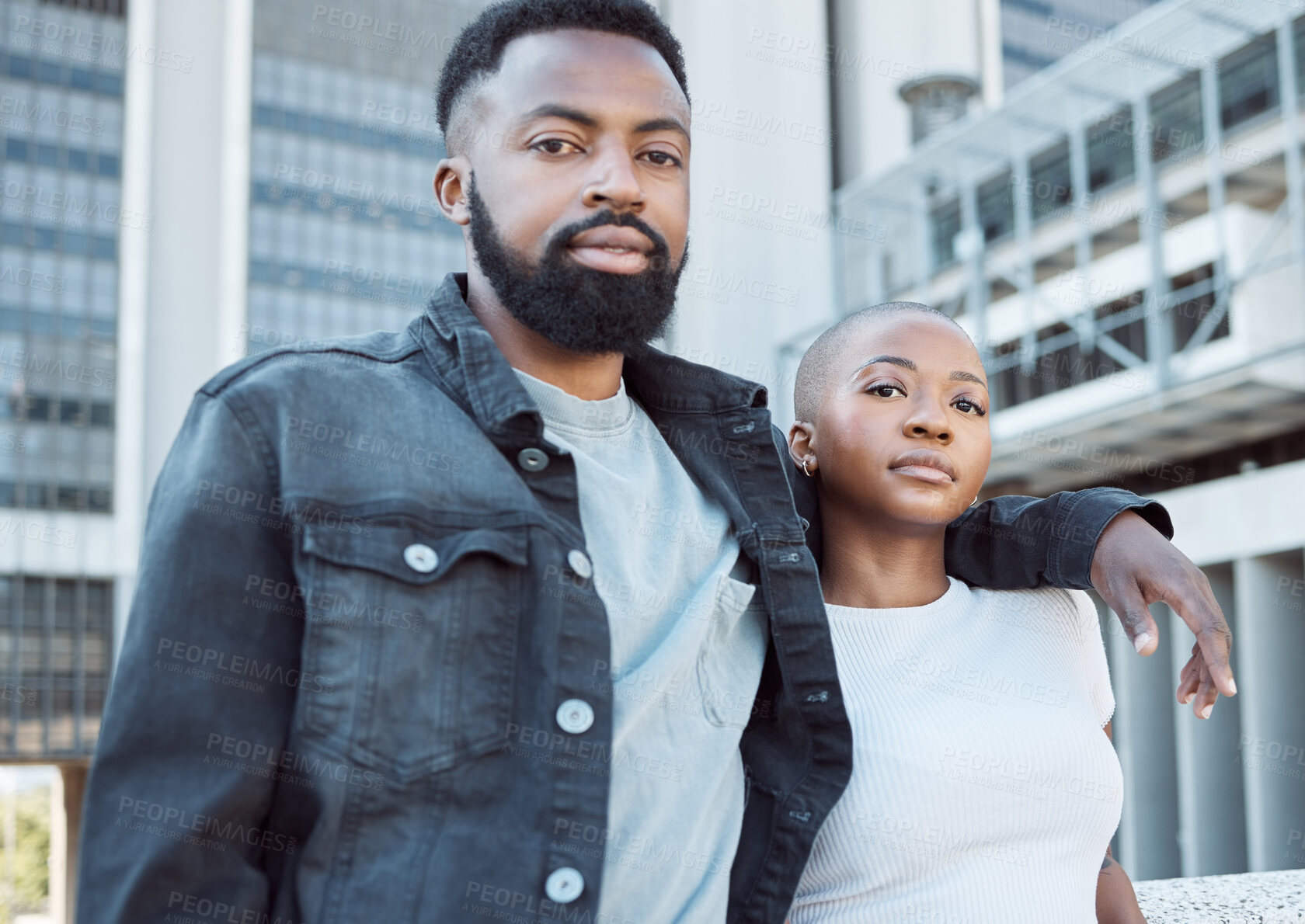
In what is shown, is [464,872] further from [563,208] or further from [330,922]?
[563,208]

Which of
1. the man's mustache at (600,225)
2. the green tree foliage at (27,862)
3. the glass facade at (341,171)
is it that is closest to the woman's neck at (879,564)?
the man's mustache at (600,225)

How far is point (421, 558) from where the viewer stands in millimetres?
1511

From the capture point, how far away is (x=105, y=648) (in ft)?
145

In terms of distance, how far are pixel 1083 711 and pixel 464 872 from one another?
1.18 meters

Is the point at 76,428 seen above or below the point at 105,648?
above

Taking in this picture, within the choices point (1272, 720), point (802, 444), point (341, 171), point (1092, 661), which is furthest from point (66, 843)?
point (341, 171)

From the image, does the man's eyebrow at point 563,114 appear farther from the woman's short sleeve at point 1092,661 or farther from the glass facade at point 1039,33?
the glass facade at point 1039,33

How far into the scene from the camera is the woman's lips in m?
2.08

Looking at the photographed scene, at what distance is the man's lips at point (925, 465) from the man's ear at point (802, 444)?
0.21m

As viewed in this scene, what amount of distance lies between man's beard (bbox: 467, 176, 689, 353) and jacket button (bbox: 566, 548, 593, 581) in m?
0.35

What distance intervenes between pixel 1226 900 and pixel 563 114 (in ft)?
6.44

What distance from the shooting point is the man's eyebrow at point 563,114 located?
1.78 m

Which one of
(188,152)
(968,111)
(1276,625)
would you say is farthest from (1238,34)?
(188,152)

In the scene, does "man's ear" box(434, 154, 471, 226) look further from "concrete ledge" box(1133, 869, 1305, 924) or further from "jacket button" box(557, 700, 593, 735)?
"concrete ledge" box(1133, 869, 1305, 924)
